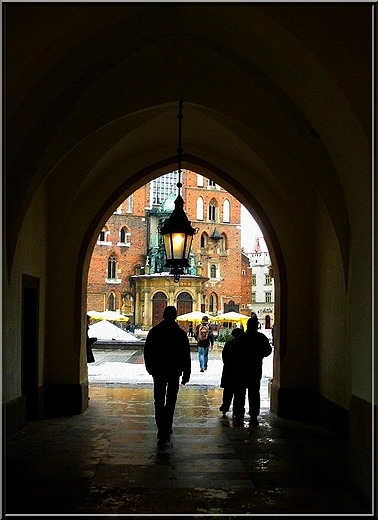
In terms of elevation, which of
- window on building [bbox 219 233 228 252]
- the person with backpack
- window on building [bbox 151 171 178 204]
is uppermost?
window on building [bbox 151 171 178 204]

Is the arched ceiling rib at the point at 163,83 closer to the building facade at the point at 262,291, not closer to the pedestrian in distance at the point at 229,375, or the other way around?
the pedestrian in distance at the point at 229,375

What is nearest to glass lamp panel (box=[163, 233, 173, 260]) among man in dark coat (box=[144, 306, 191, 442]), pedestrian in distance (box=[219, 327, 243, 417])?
man in dark coat (box=[144, 306, 191, 442])

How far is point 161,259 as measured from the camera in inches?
1822

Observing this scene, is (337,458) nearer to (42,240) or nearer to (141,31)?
(141,31)

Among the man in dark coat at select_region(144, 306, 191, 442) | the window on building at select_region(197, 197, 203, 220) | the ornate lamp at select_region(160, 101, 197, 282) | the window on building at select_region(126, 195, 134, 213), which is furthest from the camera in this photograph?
the window on building at select_region(197, 197, 203, 220)

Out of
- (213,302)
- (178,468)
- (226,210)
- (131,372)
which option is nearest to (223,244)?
(226,210)

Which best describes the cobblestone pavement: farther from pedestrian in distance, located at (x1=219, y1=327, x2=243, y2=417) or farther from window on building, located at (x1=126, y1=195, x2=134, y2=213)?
window on building, located at (x1=126, y1=195, x2=134, y2=213)

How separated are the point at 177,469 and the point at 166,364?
66.0 inches

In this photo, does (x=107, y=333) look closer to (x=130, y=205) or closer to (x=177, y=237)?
(x=130, y=205)

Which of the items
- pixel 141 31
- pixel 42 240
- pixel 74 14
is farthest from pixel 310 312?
pixel 74 14

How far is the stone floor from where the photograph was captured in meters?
5.44

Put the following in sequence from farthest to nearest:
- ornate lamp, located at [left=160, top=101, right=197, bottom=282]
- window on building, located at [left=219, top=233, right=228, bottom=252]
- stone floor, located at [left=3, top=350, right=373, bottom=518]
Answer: window on building, located at [left=219, top=233, right=228, bottom=252] → ornate lamp, located at [left=160, top=101, right=197, bottom=282] → stone floor, located at [left=3, top=350, right=373, bottom=518]

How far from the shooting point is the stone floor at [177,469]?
544cm

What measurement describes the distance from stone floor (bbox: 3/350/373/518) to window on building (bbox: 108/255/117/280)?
129 feet
